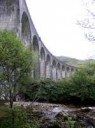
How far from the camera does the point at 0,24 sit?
30078 mm

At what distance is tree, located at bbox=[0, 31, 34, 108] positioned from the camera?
14.9 m

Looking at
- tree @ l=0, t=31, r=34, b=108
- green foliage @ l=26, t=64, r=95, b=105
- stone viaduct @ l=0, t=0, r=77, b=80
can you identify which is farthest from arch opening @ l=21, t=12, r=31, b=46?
tree @ l=0, t=31, r=34, b=108

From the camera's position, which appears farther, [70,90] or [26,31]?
[26,31]

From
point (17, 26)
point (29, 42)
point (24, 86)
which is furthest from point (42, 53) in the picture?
point (24, 86)

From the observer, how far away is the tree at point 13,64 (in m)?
14.9

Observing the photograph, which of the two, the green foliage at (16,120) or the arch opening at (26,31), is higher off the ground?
the arch opening at (26,31)

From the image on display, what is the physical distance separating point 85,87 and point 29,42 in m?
13.4

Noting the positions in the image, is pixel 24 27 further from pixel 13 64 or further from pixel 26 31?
pixel 13 64

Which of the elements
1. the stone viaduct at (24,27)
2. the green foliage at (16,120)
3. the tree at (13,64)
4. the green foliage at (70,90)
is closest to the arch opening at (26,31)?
the stone viaduct at (24,27)

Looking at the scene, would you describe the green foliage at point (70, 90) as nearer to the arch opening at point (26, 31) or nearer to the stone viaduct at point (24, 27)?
the stone viaduct at point (24, 27)

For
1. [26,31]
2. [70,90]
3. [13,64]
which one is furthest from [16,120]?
[26,31]

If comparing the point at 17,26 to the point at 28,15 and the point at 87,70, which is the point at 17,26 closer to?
the point at 28,15

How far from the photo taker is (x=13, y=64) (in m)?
15.2

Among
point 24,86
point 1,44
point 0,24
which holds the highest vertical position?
point 0,24
